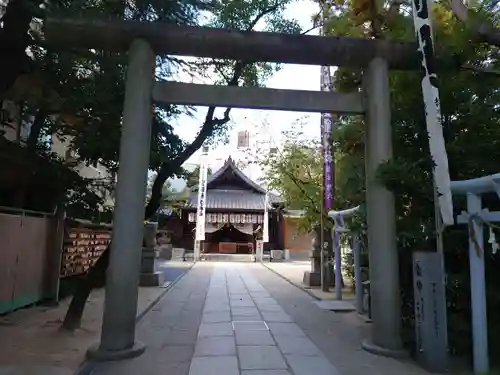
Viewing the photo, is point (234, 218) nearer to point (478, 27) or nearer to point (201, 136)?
point (201, 136)

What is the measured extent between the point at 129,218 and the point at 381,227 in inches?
134

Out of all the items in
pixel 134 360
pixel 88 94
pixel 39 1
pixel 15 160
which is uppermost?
pixel 39 1

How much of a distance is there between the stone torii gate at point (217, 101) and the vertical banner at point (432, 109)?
538mm

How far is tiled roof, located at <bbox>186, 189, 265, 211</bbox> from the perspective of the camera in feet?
107

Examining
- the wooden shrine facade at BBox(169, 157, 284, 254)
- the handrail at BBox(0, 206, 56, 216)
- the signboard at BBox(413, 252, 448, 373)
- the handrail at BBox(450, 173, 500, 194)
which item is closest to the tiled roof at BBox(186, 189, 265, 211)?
the wooden shrine facade at BBox(169, 157, 284, 254)

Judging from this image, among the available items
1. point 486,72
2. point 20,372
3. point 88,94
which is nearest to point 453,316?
point 486,72

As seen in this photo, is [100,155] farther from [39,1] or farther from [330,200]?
[330,200]

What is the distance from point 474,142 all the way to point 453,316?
2.42 metres

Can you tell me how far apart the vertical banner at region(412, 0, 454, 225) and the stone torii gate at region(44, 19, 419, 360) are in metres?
0.54

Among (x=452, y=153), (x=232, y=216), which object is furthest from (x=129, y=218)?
(x=232, y=216)

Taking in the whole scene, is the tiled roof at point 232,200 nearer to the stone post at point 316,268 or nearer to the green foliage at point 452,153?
the stone post at point 316,268

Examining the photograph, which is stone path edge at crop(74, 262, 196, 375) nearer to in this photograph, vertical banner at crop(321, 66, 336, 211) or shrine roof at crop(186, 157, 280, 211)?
vertical banner at crop(321, 66, 336, 211)

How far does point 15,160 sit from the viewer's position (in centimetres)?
754

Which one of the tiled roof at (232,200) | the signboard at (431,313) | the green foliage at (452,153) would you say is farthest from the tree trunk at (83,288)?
the tiled roof at (232,200)
